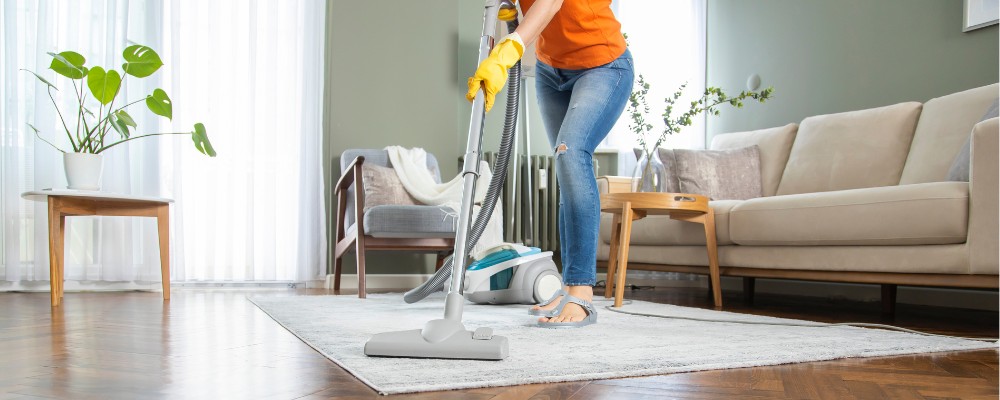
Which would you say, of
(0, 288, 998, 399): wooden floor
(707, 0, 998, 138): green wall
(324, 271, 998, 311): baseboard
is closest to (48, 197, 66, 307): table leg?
(0, 288, 998, 399): wooden floor

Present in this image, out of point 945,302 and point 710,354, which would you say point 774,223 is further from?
point 710,354

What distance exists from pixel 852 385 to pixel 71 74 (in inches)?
129

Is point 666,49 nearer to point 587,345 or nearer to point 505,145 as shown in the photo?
point 505,145

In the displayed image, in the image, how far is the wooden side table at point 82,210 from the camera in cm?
314

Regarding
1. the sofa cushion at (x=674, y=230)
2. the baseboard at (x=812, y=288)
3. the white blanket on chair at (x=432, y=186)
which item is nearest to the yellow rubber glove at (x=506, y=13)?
the sofa cushion at (x=674, y=230)

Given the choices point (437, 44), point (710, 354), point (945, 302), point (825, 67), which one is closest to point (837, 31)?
point (825, 67)

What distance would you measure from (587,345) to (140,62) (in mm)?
2724

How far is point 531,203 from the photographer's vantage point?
4.77 meters

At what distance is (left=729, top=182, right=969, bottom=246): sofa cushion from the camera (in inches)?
96.0

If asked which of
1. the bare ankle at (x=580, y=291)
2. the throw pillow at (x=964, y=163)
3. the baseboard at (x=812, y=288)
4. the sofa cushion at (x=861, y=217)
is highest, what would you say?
the throw pillow at (x=964, y=163)

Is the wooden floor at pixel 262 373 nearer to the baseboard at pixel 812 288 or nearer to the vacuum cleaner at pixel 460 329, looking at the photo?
the vacuum cleaner at pixel 460 329

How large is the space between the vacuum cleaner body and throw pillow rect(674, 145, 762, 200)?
3.95 feet

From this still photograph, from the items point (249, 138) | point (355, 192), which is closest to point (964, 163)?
point (355, 192)

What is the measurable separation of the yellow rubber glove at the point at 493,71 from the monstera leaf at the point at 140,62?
2.40 meters
